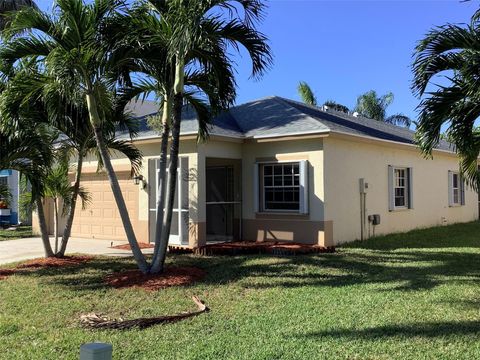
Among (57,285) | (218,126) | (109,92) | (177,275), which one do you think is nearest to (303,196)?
(218,126)

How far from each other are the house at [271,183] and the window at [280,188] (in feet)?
0.09

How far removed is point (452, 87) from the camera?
326 inches

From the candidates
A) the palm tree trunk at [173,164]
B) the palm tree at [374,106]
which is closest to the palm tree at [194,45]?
the palm tree trunk at [173,164]

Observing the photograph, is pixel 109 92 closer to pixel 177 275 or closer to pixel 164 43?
pixel 164 43

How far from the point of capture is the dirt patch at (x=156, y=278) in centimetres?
884

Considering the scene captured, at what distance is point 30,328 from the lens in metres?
6.59

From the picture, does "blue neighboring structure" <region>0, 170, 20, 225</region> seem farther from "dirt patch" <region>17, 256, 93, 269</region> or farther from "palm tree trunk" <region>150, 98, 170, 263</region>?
"palm tree trunk" <region>150, 98, 170, 263</region>

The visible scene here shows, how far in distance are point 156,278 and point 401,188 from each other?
35.7 ft

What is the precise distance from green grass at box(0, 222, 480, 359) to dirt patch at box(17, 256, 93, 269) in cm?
68

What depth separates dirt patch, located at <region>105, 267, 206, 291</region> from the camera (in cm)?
884

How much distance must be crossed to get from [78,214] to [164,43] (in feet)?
33.3

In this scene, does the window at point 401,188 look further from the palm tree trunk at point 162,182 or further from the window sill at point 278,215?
the palm tree trunk at point 162,182

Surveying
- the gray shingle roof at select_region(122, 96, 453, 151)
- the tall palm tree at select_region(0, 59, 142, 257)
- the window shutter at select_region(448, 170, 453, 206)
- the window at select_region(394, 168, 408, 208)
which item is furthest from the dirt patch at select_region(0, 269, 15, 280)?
the window shutter at select_region(448, 170, 453, 206)

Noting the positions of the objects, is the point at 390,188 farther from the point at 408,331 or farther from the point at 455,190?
the point at 408,331
